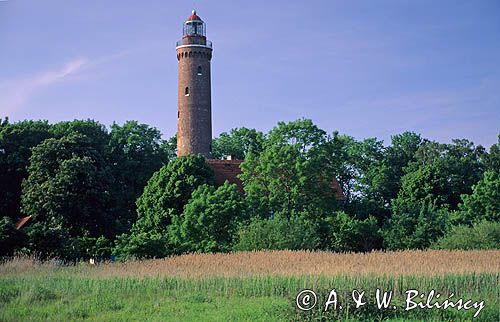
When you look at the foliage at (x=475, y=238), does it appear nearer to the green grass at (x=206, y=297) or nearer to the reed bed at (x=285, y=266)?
the reed bed at (x=285, y=266)

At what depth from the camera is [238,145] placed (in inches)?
2381

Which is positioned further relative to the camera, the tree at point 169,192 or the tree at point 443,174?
the tree at point 443,174

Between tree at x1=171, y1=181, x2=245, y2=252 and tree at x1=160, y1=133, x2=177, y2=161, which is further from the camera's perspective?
tree at x1=160, y1=133, x2=177, y2=161

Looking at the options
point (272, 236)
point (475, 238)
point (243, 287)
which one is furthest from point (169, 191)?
point (243, 287)

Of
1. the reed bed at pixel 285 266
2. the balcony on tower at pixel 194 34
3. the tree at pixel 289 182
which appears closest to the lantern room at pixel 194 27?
the balcony on tower at pixel 194 34

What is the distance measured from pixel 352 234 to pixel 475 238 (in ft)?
27.6

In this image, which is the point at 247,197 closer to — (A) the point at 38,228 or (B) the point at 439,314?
(A) the point at 38,228

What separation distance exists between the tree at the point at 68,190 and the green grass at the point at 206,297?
18.3 metres

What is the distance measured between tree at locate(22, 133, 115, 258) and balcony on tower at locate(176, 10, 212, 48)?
11.9 metres

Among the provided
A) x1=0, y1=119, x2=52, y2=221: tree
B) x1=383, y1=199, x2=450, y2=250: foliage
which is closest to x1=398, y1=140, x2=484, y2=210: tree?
x1=383, y1=199, x2=450, y2=250: foliage

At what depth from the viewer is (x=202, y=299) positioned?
1689cm

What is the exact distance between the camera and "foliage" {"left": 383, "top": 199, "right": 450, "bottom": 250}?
1438 inches

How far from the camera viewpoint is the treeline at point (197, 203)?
29.7m

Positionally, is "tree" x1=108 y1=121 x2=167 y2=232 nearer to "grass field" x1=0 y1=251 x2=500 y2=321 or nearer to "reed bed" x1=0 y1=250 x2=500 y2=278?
"reed bed" x1=0 y1=250 x2=500 y2=278
